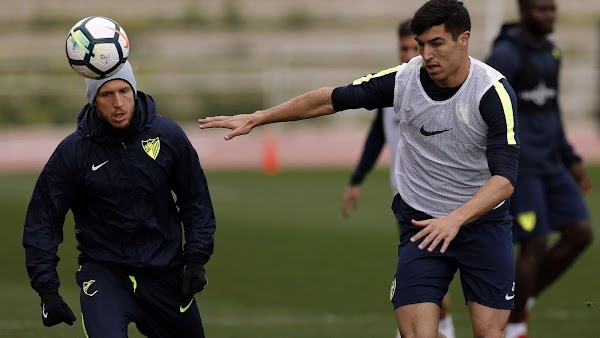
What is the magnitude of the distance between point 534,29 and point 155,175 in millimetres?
3528

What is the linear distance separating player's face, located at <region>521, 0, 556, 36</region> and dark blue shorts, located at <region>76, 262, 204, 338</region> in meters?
3.50

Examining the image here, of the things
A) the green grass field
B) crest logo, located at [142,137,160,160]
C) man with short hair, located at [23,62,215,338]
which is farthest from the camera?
the green grass field

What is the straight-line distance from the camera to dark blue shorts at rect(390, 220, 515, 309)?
245 inches

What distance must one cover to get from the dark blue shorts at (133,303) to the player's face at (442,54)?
1.69 m

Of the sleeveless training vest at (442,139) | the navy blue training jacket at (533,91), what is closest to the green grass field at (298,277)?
the navy blue training jacket at (533,91)

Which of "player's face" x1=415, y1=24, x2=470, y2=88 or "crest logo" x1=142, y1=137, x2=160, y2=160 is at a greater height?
"player's face" x1=415, y1=24, x2=470, y2=88

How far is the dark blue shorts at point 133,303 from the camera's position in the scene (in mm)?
5980

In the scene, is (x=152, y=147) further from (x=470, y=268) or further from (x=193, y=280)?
(x=470, y=268)

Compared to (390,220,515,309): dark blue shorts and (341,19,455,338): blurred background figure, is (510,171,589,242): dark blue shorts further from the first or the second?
(390,220,515,309): dark blue shorts

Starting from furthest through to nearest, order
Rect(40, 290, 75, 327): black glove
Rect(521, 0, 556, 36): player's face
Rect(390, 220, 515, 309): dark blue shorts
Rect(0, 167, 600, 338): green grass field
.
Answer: Rect(0, 167, 600, 338): green grass field
Rect(521, 0, 556, 36): player's face
Rect(390, 220, 515, 309): dark blue shorts
Rect(40, 290, 75, 327): black glove

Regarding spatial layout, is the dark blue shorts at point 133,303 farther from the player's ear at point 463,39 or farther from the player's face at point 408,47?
the player's face at point 408,47

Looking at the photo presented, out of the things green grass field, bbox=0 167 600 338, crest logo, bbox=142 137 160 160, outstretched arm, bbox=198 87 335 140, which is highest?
outstretched arm, bbox=198 87 335 140

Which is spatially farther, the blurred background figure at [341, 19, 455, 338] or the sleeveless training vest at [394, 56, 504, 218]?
the blurred background figure at [341, 19, 455, 338]

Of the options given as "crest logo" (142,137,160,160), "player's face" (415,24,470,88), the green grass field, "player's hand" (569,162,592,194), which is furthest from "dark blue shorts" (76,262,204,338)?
"player's hand" (569,162,592,194)
